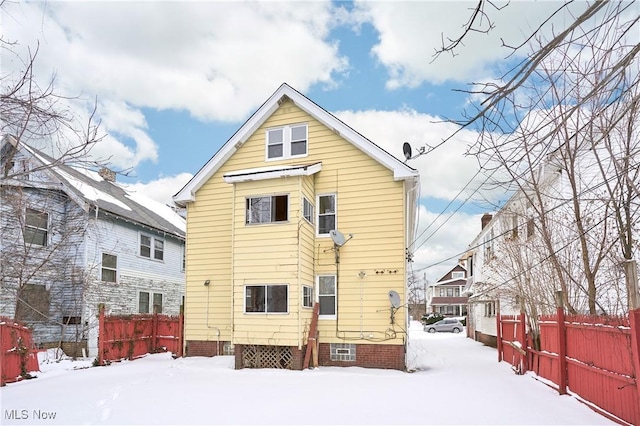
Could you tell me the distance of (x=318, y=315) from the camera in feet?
49.0

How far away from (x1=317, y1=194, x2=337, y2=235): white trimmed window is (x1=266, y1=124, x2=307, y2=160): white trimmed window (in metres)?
1.66

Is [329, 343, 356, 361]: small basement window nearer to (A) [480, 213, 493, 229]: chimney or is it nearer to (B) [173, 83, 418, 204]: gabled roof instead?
(B) [173, 83, 418, 204]: gabled roof

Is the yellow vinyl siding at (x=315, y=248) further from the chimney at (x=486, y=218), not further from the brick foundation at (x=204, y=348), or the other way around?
the chimney at (x=486, y=218)

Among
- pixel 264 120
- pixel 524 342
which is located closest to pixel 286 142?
pixel 264 120

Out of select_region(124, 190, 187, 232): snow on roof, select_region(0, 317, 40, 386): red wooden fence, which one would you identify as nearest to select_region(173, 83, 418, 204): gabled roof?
select_region(0, 317, 40, 386): red wooden fence

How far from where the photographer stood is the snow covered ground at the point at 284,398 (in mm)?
7914

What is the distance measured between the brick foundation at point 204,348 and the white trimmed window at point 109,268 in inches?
234

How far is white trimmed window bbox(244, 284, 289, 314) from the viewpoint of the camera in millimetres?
14062

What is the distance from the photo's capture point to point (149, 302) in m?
23.3

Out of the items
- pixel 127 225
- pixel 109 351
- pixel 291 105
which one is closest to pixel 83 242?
pixel 127 225

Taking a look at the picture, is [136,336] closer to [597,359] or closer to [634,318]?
[597,359]

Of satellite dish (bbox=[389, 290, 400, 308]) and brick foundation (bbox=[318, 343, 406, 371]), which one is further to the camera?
brick foundation (bbox=[318, 343, 406, 371])

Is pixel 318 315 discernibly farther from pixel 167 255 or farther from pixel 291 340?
pixel 167 255

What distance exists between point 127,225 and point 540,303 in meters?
17.2
